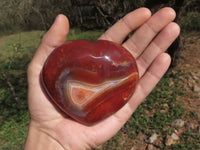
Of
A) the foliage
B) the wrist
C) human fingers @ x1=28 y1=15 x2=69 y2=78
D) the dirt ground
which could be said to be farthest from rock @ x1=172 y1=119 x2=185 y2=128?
human fingers @ x1=28 y1=15 x2=69 y2=78

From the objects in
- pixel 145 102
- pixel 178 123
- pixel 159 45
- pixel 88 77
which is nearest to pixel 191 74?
pixel 145 102

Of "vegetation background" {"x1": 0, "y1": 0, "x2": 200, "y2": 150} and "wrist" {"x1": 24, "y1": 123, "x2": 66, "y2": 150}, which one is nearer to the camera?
"wrist" {"x1": 24, "y1": 123, "x2": 66, "y2": 150}

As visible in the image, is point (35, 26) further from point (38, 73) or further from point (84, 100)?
point (84, 100)

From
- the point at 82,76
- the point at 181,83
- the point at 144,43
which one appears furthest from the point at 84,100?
the point at 181,83

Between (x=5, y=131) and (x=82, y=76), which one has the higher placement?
(x=82, y=76)

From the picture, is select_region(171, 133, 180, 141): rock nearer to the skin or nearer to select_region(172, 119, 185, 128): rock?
select_region(172, 119, 185, 128): rock

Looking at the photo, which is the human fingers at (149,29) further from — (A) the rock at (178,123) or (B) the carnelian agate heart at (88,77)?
(A) the rock at (178,123)
